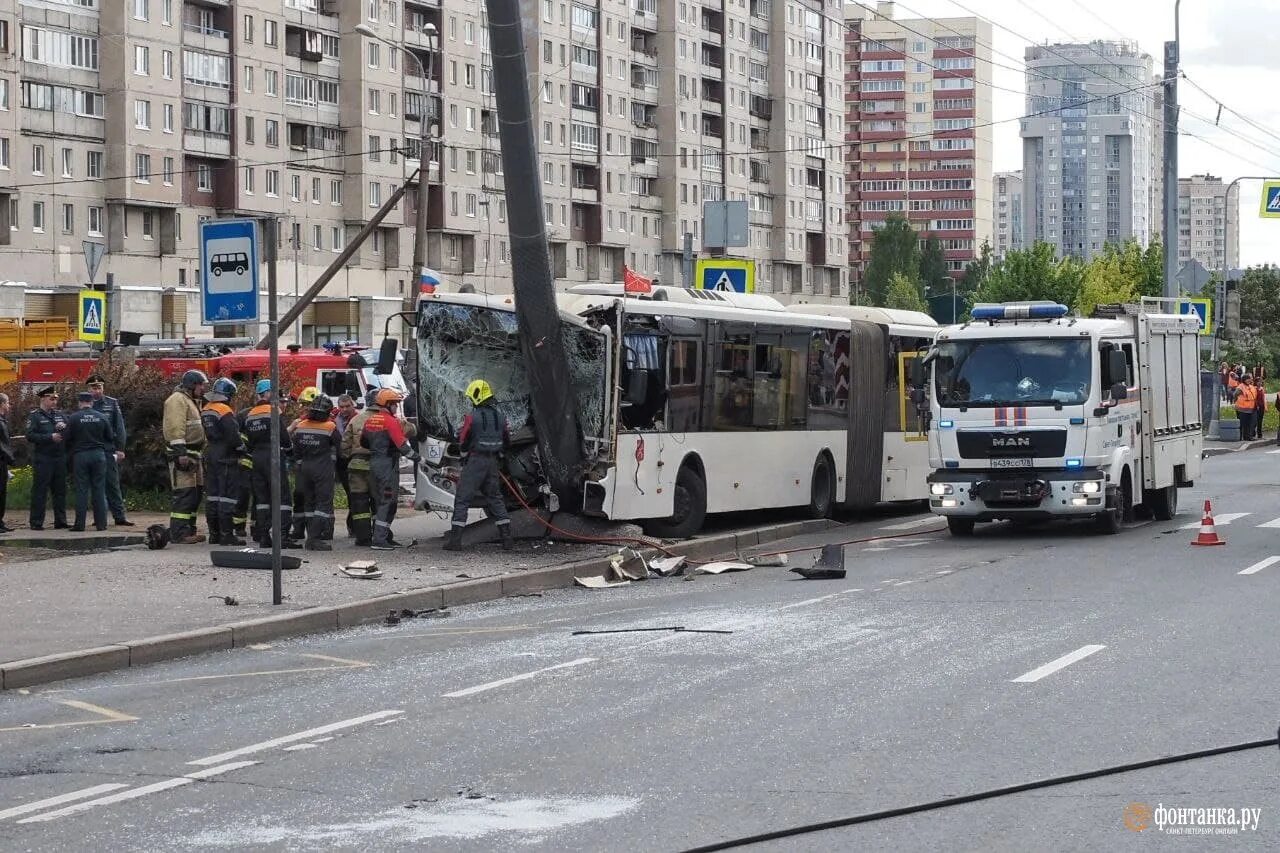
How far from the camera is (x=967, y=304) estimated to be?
419ft

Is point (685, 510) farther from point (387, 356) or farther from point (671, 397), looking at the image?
point (387, 356)

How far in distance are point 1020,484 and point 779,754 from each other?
45.1 feet

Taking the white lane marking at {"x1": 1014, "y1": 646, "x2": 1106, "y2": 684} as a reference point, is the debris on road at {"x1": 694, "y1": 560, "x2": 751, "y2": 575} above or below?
below

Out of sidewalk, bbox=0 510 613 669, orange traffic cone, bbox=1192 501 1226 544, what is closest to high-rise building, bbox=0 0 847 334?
sidewalk, bbox=0 510 613 669

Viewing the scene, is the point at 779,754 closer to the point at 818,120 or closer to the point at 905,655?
the point at 905,655

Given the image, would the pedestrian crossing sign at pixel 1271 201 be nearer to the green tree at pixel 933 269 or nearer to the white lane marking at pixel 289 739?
the white lane marking at pixel 289 739

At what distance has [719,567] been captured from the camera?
1919 cm

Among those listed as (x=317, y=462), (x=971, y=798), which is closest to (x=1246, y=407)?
(x=317, y=462)

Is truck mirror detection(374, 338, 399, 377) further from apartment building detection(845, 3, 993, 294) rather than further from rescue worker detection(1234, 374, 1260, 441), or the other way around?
apartment building detection(845, 3, 993, 294)

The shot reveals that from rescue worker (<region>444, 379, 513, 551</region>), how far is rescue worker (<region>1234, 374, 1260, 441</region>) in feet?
114

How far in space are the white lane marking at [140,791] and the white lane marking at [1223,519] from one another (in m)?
16.8

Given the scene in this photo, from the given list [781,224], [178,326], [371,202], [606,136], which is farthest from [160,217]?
[781,224]

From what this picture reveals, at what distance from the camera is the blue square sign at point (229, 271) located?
Result: 47.7 feet

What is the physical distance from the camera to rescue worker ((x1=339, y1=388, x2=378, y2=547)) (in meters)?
20.3
